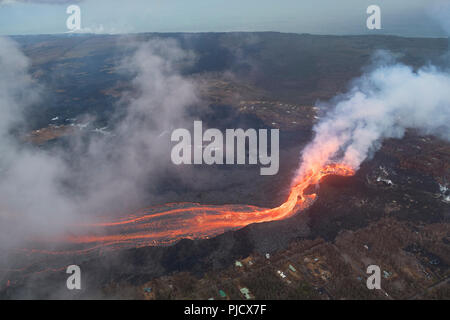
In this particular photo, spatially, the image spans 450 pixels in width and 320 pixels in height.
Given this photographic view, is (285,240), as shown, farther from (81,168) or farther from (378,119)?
(378,119)

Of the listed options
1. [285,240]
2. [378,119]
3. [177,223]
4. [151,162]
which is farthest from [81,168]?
[378,119]

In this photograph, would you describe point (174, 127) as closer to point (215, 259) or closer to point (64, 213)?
point (64, 213)

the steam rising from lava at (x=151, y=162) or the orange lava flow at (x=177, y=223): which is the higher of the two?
the steam rising from lava at (x=151, y=162)

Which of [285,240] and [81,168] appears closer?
[285,240]

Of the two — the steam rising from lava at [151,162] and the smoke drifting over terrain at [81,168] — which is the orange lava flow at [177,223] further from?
the smoke drifting over terrain at [81,168]

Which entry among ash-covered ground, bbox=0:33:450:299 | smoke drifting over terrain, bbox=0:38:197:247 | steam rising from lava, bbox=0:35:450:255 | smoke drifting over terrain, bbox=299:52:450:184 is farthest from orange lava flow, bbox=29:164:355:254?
smoke drifting over terrain, bbox=299:52:450:184

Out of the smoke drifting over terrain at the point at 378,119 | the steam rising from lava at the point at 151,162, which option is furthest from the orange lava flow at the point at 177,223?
the smoke drifting over terrain at the point at 378,119
